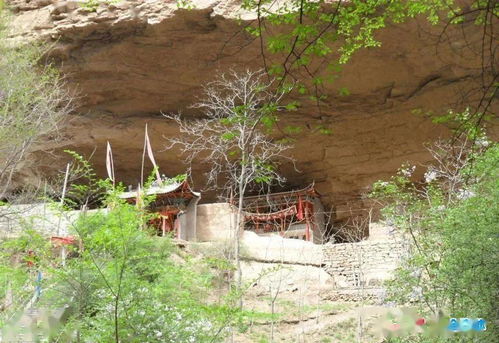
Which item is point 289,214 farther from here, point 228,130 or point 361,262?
point 228,130

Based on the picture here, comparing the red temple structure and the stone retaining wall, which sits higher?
the red temple structure

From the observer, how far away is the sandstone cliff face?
1288 centimetres

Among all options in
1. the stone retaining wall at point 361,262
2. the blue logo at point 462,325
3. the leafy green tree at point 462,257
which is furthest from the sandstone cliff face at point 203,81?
the blue logo at point 462,325

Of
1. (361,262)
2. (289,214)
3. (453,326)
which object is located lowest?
(453,326)

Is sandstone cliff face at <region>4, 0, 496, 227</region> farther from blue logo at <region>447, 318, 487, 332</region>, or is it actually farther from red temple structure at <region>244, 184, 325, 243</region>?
blue logo at <region>447, 318, 487, 332</region>

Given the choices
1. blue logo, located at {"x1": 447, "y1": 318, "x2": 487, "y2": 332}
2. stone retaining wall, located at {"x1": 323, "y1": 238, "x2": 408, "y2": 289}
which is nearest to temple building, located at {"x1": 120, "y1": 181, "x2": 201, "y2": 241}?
stone retaining wall, located at {"x1": 323, "y1": 238, "x2": 408, "y2": 289}

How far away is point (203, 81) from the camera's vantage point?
571 inches

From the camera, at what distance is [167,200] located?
16219mm

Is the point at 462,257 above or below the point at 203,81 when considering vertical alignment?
below

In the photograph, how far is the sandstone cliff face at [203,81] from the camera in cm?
1288

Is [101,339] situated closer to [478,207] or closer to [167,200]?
[478,207]

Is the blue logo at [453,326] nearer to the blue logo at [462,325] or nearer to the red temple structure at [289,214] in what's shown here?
the blue logo at [462,325]

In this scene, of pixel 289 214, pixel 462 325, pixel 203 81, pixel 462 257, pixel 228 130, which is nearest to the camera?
pixel 462 325

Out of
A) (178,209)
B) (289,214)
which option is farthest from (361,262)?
(178,209)
